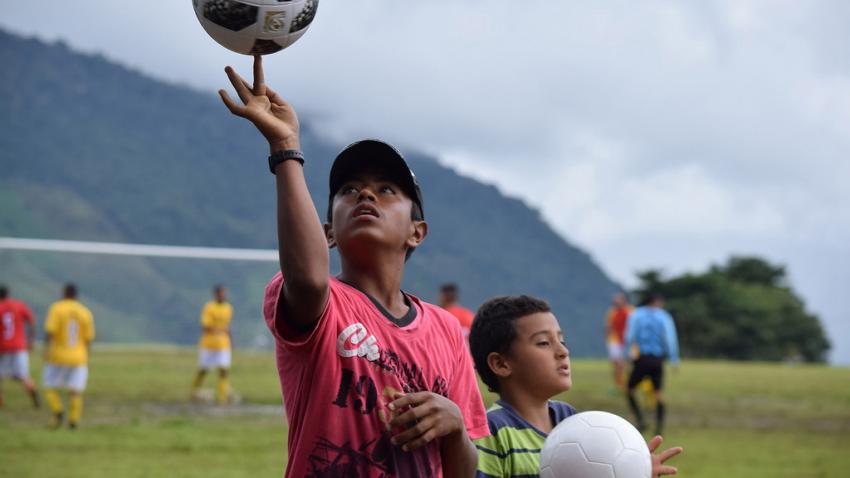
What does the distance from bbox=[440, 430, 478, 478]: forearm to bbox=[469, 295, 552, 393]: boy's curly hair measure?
1072 mm

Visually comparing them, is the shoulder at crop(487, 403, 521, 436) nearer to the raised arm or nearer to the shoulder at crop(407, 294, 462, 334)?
the shoulder at crop(407, 294, 462, 334)

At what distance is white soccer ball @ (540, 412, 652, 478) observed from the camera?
329cm

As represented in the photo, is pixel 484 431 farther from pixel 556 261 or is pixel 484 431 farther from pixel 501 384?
pixel 556 261

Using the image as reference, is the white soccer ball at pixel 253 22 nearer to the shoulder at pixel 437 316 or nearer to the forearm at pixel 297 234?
the forearm at pixel 297 234

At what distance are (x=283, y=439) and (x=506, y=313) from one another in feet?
29.4

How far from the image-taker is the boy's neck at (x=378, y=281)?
9.86 feet

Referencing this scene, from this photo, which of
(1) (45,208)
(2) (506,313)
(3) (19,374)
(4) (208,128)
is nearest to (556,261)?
(4) (208,128)

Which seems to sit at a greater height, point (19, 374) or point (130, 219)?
point (130, 219)

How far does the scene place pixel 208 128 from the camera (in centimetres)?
14962

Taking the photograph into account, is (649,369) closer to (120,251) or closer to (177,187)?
(120,251)

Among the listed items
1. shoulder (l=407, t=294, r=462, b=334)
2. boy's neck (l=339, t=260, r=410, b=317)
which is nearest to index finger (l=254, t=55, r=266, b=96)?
boy's neck (l=339, t=260, r=410, b=317)

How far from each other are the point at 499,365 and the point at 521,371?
11cm

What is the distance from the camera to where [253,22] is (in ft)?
9.13

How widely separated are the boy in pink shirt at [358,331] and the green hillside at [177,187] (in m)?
83.0
